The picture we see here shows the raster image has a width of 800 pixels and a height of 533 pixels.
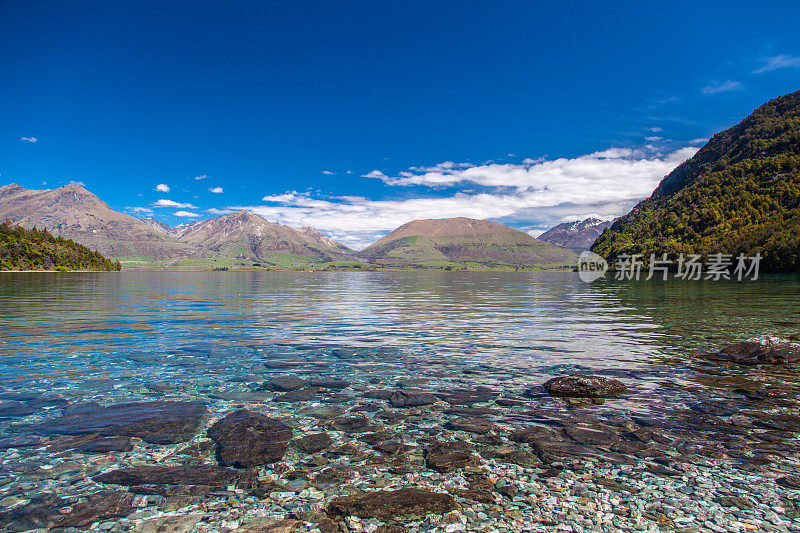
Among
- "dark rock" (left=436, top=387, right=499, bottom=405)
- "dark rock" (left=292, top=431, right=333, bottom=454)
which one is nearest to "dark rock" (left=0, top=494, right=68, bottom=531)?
"dark rock" (left=292, top=431, right=333, bottom=454)

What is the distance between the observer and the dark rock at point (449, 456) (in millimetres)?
10094

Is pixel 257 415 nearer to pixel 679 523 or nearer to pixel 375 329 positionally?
pixel 679 523

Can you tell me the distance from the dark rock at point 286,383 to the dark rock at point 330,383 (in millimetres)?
402

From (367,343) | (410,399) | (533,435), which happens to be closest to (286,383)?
(410,399)

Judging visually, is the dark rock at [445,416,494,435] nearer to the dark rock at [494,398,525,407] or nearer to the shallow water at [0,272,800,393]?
the dark rock at [494,398,525,407]

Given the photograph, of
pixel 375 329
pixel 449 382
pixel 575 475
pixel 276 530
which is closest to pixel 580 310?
pixel 375 329

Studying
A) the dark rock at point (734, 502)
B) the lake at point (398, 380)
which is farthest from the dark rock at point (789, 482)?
the dark rock at point (734, 502)

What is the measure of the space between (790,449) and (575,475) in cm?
636

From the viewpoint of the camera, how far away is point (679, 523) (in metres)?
7.64

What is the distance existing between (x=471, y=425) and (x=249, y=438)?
670cm

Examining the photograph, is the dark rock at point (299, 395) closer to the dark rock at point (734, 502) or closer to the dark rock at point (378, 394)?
the dark rock at point (378, 394)

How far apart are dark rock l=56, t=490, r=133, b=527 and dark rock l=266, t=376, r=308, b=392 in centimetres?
857

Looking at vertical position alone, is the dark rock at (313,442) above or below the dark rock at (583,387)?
below

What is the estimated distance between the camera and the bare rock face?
21.0m
